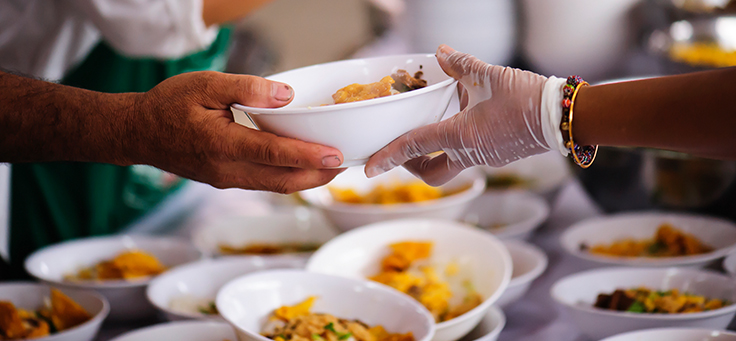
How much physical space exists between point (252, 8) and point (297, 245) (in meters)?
0.82

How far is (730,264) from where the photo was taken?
122cm

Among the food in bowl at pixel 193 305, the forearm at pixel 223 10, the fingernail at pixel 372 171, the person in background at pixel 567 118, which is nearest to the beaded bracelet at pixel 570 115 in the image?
the person in background at pixel 567 118

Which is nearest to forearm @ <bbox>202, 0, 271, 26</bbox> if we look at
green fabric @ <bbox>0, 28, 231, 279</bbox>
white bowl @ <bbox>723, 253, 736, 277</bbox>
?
green fabric @ <bbox>0, 28, 231, 279</bbox>

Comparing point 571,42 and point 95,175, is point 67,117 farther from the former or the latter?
point 571,42

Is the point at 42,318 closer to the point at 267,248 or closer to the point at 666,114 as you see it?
the point at 267,248

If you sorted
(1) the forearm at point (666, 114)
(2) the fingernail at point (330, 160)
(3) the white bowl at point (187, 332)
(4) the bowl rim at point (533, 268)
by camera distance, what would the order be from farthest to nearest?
(4) the bowl rim at point (533, 268)
(3) the white bowl at point (187, 332)
(2) the fingernail at point (330, 160)
(1) the forearm at point (666, 114)

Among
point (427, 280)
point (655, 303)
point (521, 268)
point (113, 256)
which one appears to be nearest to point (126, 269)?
point (113, 256)

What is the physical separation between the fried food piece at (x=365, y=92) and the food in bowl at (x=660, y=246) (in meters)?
0.83

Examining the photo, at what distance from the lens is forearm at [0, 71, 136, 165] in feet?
3.16

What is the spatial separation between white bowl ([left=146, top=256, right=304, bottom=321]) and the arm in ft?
1.26

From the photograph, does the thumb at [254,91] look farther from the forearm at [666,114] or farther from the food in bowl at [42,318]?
the food in bowl at [42,318]

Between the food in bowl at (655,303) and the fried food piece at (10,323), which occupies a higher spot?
the fried food piece at (10,323)

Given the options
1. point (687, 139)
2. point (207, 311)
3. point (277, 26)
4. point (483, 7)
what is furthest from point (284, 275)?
point (277, 26)

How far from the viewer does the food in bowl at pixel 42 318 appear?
1129mm
